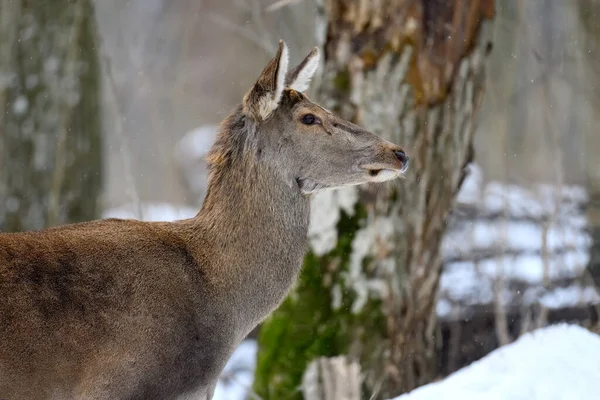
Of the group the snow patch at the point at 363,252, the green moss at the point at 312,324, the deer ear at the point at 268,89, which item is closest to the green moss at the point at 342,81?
the green moss at the point at 312,324

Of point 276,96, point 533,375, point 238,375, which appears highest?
point 276,96

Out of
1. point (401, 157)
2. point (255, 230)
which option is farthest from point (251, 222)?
point (401, 157)

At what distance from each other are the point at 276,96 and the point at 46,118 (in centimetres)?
549

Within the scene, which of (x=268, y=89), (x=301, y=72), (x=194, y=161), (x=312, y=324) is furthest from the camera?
(x=194, y=161)

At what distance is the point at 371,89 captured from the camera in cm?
685

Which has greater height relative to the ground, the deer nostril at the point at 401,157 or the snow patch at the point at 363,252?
the deer nostril at the point at 401,157

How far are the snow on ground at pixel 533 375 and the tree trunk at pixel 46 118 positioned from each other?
5065mm

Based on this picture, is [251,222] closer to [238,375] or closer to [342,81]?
[342,81]

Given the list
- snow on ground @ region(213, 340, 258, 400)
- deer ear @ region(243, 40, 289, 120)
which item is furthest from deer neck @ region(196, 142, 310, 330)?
snow on ground @ region(213, 340, 258, 400)

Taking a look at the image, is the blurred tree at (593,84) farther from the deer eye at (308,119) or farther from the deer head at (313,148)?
the deer eye at (308,119)

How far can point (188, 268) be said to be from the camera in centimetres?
433

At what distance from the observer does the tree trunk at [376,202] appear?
6.82 metres

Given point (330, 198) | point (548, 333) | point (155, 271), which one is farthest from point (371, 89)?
point (155, 271)

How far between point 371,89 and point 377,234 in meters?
1.11
